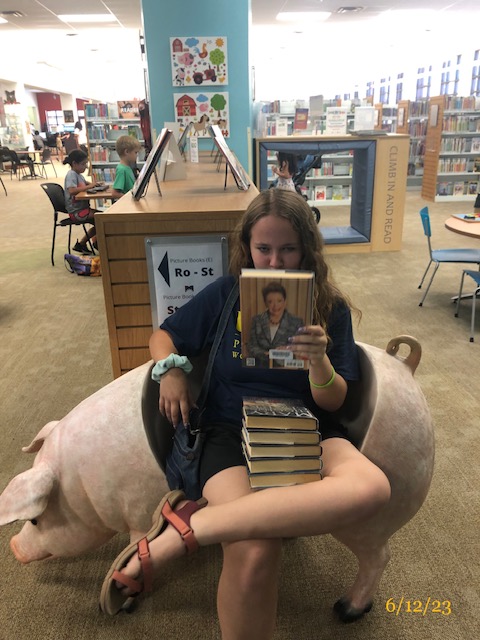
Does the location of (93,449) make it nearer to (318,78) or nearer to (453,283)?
(453,283)

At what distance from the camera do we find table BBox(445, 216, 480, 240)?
3.88m

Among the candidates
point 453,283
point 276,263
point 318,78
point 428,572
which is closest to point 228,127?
point 453,283

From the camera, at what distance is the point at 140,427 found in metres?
1.44

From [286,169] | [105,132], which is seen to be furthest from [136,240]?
[105,132]

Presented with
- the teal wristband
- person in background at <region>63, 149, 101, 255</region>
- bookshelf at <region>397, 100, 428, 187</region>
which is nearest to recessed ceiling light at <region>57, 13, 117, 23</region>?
person in background at <region>63, 149, 101, 255</region>

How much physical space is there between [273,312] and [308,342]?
0.12 m

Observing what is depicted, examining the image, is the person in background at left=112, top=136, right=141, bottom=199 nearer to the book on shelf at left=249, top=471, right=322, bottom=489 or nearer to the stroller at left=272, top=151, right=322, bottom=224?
the stroller at left=272, top=151, right=322, bottom=224

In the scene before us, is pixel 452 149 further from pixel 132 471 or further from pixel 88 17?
pixel 132 471

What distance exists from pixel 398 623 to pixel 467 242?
561 centimetres

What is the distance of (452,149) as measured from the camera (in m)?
9.54

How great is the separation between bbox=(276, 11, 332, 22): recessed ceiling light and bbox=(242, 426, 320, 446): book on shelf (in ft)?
33.1

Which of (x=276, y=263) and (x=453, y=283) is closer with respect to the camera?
(x=276, y=263)

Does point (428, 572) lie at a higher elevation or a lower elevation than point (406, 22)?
lower
